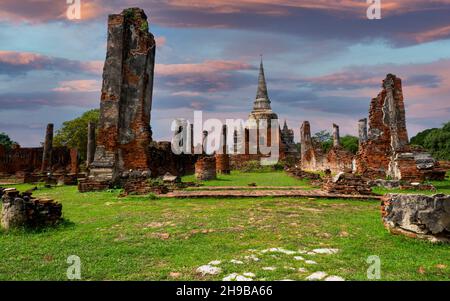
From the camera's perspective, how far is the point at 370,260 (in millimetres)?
3936

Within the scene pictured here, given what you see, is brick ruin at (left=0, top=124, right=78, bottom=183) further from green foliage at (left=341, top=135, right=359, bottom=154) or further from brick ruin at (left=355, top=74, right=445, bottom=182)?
green foliage at (left=341, top=135, right=359, bottom=154)

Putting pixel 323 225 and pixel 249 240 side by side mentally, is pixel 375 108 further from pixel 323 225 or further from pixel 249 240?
pixel 249 240

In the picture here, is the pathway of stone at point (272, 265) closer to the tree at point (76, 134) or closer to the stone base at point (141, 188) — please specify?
the stone base at point (141, 188)

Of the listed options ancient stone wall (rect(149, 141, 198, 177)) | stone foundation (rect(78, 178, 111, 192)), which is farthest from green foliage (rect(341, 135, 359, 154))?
stone foundation (rect(78, 178, 111, 192))

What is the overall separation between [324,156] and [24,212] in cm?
2597

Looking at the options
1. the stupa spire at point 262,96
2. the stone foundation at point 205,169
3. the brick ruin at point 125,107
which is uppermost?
the stupa spire at point 262,96

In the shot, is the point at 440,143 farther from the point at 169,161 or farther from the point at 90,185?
the point at 90,185

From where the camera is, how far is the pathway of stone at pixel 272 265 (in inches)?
135

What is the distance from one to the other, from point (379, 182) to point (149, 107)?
8.64m

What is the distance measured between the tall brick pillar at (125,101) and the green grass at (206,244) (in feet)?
17.7

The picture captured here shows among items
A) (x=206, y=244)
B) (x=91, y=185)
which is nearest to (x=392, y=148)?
(x=91, y=185)

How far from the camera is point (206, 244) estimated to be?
4684 mm

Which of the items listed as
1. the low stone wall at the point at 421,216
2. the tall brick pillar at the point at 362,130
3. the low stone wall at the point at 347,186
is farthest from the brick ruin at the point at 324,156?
the low stone wall at the point at 421,216

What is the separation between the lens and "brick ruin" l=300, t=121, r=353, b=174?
2424 centimetres
